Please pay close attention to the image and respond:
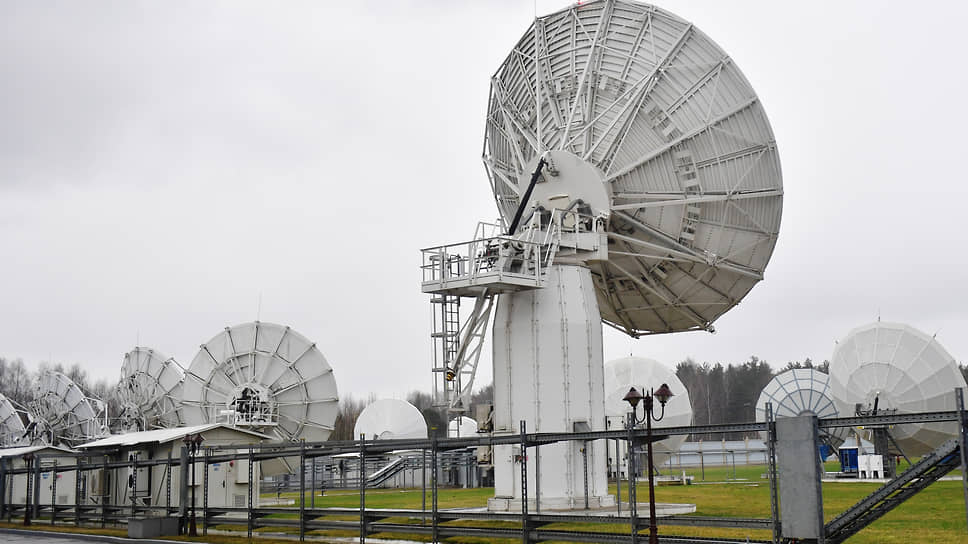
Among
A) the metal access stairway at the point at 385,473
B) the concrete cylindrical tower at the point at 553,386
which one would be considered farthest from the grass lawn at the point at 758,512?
the metal access stairway at the point at 385,473

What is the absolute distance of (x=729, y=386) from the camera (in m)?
156

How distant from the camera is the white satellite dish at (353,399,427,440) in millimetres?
72062

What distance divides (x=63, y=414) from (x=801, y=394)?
46878mm

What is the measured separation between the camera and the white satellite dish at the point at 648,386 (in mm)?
57281

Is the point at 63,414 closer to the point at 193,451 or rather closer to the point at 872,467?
the point at 193,451

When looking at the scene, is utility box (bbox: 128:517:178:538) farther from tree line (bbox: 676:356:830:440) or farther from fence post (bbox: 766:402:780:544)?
tree line (bbox: 676:356:830:440)

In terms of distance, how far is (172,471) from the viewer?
36188 millimetres

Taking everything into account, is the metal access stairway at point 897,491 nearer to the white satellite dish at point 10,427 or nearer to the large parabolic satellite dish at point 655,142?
the large parabolic satellite dish at point 655,142

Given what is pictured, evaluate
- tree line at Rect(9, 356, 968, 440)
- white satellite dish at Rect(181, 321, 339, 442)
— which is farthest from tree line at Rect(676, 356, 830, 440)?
white satellite dish at Rect(181, 321, 339, 442)

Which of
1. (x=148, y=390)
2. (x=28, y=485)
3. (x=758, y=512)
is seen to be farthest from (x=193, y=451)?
(x=148, y=390)

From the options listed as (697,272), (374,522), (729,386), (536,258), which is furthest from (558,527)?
(729,386)

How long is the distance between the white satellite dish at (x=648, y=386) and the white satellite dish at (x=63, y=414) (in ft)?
103

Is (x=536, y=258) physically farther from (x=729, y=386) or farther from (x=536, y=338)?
(x=729, y=386)

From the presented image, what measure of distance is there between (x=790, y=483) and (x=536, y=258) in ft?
47.0
